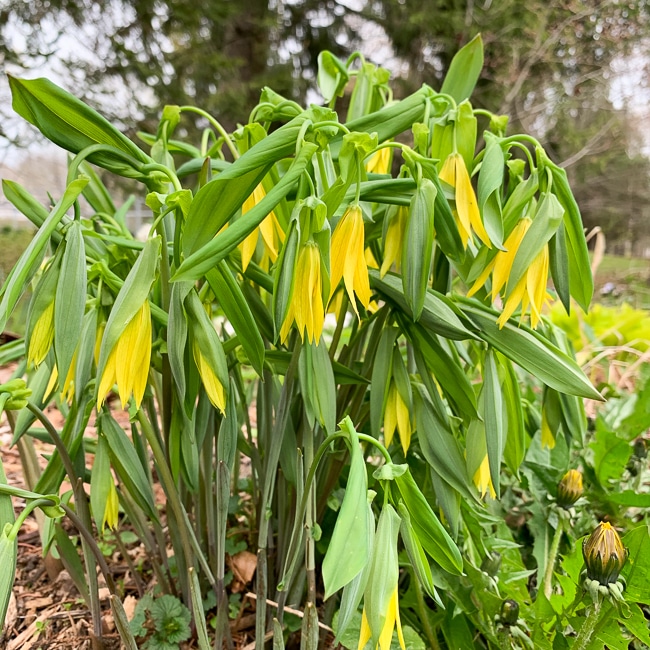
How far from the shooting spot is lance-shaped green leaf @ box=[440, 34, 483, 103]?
71 cm

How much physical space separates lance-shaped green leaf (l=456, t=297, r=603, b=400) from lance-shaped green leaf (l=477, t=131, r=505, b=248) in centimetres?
9

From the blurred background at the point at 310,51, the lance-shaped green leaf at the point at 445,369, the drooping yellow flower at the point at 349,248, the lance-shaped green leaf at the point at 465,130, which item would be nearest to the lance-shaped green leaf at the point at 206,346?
the drooping yellow flower at the point at 349,248

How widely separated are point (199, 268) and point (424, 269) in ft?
0.61

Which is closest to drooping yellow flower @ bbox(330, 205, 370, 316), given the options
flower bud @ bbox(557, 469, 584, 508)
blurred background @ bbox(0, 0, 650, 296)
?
flower bud @ bbox(557, 469, 584, 508)

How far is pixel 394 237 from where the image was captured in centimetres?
55

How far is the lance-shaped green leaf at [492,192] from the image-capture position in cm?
49

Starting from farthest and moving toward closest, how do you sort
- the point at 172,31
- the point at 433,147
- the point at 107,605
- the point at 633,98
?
the point at 633,98, the point at 172,31, the point at 107,605, the point at 433,147

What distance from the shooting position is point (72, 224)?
1.46 ft

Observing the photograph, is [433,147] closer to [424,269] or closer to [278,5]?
[424,269]

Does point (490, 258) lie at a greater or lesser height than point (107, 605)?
greater

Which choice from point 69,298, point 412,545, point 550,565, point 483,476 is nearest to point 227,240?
point 69,298

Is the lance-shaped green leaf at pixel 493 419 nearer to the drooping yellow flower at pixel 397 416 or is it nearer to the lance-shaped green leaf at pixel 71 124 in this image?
the drooping yellow flower at pixel 397 416

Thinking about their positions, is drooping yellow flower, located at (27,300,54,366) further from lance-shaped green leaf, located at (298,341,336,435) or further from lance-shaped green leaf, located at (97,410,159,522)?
lance-shaped green leaf, located at (298,341,336,435)

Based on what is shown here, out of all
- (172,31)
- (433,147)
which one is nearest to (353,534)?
(433,147)
